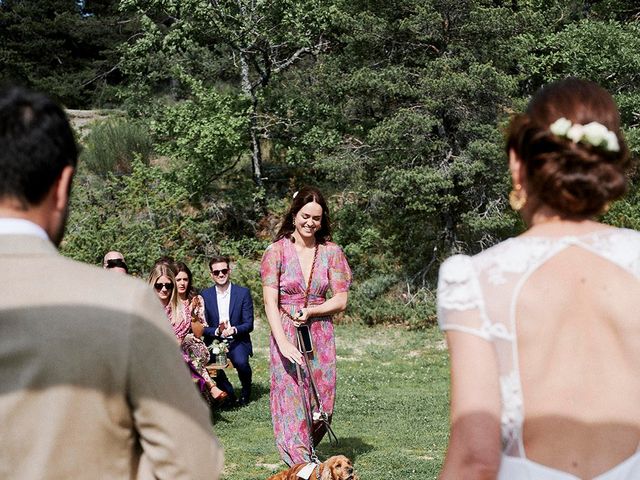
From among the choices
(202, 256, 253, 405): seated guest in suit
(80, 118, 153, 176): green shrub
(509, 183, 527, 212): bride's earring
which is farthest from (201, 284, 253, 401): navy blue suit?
(80, 118, 153, 176): green shrub

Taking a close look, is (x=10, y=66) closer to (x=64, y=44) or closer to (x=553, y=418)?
(x=64, y=44)

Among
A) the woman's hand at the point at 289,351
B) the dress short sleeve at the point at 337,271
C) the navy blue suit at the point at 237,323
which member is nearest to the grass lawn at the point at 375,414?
the navy blue suit at the point at 237,323

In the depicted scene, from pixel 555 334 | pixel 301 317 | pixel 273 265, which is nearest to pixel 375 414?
pixel 301 317

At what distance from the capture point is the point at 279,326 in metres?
7.21

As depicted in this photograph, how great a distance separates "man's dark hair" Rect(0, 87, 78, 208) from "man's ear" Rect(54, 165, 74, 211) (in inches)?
0.4

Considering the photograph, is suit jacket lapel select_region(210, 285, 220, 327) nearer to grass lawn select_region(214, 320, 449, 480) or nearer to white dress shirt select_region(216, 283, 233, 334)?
white dress shirt select_region(216, 283, 233, 334)

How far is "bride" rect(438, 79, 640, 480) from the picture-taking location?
221cm

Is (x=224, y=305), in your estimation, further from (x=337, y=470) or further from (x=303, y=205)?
(x=337, y=470)

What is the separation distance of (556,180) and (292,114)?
70.3 feet

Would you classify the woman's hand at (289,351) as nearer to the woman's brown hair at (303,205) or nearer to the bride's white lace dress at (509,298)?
the woman's brown hair at (303,205)

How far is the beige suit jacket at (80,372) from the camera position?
194cm

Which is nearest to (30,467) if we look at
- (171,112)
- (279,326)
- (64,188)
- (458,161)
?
(64,188)

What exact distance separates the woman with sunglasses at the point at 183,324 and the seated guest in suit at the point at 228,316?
46 cm

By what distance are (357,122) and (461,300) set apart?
1967 centimetres
